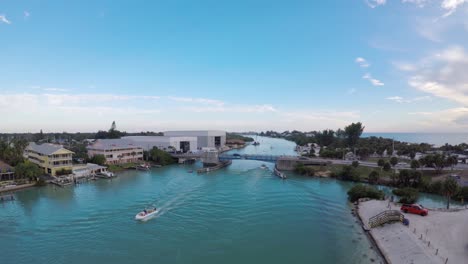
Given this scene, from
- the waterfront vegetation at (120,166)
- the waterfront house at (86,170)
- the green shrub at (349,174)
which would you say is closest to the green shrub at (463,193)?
the green shrub at (349,174)

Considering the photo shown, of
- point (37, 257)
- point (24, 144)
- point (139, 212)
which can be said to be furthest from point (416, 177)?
point (24, 144)

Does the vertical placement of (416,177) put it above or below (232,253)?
above

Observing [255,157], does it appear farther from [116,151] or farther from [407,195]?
[407,195]

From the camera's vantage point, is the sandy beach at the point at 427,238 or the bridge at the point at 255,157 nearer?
the sandy beach at the point at 427,238

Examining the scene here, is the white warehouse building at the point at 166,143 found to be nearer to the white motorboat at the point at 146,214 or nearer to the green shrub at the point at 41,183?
the green shrub at the point at 41,183

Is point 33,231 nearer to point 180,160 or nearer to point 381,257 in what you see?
point 381,257
